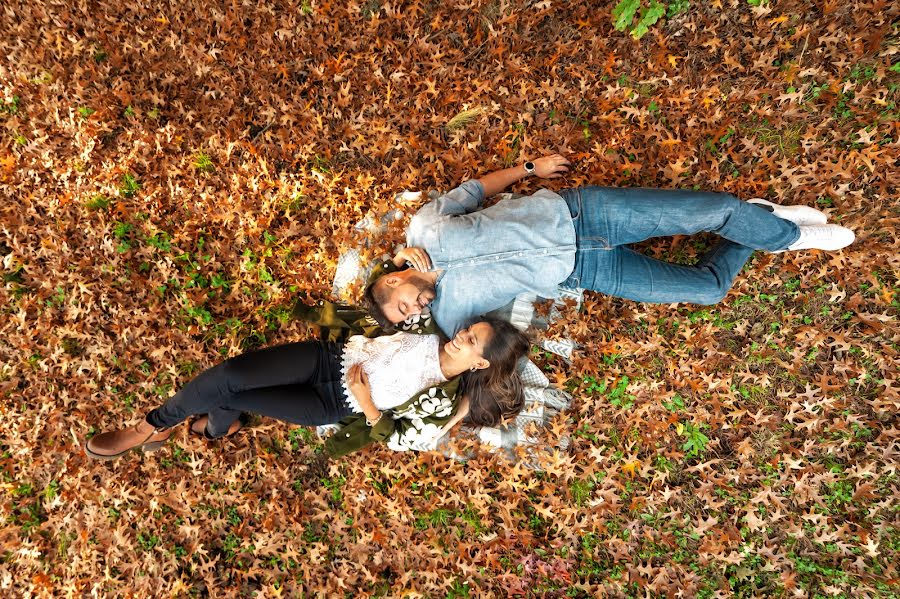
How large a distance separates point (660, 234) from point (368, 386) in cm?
278

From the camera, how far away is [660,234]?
400 centimetres

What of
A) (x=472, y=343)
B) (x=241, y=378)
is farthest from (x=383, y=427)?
(x=241, y=378)

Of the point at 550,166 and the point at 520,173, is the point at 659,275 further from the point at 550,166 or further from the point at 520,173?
the point at 520,173

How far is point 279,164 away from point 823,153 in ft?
16.8

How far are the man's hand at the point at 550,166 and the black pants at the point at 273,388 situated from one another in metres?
2.45

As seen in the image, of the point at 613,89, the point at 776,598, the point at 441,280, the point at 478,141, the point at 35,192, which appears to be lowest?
the point at 776,598

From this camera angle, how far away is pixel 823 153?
4242 mm

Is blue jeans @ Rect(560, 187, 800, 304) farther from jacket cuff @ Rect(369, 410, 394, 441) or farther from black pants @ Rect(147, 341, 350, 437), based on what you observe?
black pants @ Rect(147, 341, 350, 437)

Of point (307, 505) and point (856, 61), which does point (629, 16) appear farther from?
point (307, 505)

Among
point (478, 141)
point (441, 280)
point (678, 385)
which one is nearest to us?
point (441, 280)

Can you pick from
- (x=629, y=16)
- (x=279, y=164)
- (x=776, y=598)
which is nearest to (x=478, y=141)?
(x=629, y=16)

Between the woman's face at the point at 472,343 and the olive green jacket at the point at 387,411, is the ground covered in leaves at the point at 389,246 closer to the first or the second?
the olive green jacket at the point at 387,411

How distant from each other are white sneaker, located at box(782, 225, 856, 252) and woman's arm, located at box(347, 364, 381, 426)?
146 inches

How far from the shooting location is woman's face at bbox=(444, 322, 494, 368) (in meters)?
3.74
